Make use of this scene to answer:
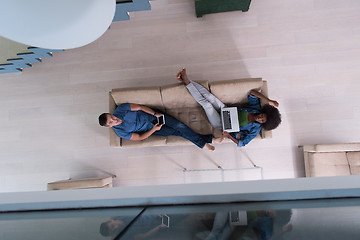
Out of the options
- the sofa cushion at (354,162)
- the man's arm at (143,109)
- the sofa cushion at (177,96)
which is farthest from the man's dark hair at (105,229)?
the sofa cushion at (354,162)

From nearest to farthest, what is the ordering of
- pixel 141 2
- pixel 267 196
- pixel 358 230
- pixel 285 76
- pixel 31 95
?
pixel 358 230, pixel 267 196, pixel 141 2, pixel 285 76, pixel 31 95

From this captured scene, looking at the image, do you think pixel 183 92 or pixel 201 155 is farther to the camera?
pixel 201 155

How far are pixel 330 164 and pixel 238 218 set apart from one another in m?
2.26

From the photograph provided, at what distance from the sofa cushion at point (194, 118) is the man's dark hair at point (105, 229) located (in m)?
1.93

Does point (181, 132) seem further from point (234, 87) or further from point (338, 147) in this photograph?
point (338, 147)

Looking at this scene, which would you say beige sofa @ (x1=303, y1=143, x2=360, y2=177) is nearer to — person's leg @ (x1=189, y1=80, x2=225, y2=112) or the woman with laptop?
the woman with laptop

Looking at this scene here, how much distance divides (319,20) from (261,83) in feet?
Result: 4.94

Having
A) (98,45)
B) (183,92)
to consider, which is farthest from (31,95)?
(183,92)

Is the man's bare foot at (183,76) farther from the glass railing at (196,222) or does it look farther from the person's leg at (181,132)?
the glass railing at (196,222)

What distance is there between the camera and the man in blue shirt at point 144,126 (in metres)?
2.56

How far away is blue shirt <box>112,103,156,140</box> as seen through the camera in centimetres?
255

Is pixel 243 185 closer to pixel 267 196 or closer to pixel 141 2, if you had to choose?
pixel 267 196

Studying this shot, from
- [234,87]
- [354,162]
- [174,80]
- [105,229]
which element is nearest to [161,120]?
[174,80]

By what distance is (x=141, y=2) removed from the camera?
2.51 m
